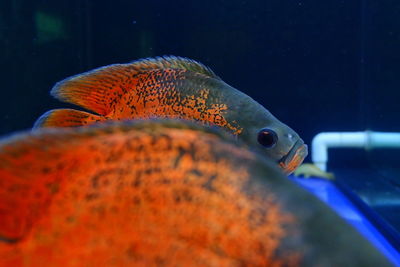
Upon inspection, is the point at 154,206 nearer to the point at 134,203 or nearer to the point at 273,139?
the point at 134,203

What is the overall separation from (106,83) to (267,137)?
0.66m

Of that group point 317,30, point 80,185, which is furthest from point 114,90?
point 317,30

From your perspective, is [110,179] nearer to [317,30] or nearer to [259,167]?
[259,167]

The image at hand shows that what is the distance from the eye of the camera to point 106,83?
5.03 feet

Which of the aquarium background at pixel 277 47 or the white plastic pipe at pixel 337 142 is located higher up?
the aquarium background at pixel 277 47

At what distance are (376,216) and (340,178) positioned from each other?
1.45m

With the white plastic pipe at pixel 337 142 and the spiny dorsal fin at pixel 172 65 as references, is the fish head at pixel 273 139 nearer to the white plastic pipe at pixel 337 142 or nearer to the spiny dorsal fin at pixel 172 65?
the spiny dorsal fin at pixel 172 65

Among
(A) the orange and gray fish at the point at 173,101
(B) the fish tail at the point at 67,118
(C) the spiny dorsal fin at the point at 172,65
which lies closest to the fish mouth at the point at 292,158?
(A) the orange and gray fish at the point at 173,101

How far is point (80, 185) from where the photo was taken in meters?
0.47

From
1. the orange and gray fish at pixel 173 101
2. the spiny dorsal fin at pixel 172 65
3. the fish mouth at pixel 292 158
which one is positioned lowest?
the fish mouth at pixel 292 158

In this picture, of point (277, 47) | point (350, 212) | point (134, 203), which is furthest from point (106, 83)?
point (277, 47)

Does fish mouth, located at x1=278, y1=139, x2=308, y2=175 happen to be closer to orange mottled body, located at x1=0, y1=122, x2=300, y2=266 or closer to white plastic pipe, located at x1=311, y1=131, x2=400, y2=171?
orange mottled body, located at x1=0, y1=122, x2=300, y2=266

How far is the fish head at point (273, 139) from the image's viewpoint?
57.9 inches

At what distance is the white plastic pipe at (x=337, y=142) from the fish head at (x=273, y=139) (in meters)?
2.78
